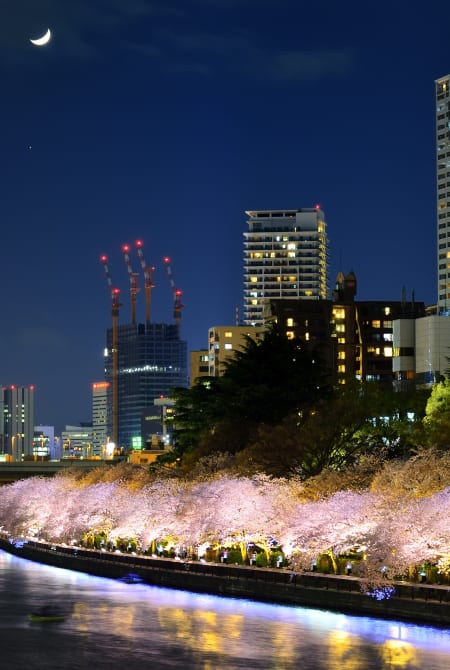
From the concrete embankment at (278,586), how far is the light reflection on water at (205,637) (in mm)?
962

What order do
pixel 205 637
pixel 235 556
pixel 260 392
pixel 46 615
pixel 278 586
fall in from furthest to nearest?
pixel 260 392 < pixel 235 556 < pixel 278 586 < pixel 46 615 < pixel 205 637

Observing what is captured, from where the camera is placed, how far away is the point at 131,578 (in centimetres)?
7650

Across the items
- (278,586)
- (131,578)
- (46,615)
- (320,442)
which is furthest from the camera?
(320,442)

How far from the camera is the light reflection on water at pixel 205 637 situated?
46906 mm

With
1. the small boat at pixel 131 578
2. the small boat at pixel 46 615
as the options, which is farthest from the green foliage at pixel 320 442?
the small boat at pixel 46 615

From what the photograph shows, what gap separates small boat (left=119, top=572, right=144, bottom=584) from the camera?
7519cm

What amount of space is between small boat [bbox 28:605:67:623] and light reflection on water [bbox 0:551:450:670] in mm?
469

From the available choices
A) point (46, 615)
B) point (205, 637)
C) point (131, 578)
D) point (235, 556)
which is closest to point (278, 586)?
point (235, 556)

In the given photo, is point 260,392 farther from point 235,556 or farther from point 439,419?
point 235,556

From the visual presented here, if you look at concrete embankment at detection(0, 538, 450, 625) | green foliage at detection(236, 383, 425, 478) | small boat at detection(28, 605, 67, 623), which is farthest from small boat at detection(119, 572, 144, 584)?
small boat at detection(28, 605, 67, 623)

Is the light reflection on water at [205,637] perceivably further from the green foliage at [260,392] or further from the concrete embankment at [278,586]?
the green foliage at [260,392]

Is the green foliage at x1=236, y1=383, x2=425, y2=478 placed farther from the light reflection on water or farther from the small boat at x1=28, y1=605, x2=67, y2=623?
the small boat at x1=28, y1=605, x2=67, y2=623

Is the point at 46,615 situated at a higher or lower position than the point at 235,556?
lower

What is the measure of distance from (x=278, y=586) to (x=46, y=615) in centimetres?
1214
